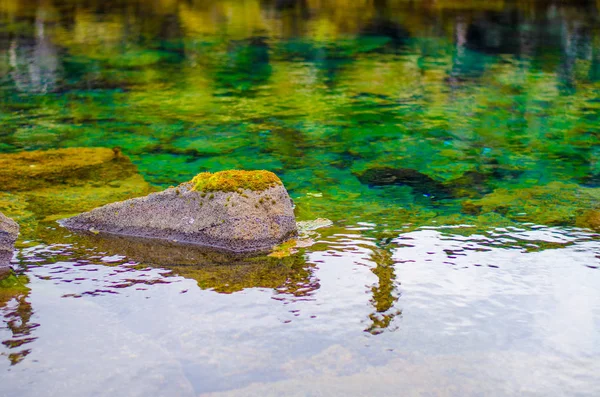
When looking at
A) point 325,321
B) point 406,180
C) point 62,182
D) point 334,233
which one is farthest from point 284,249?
point 62,182

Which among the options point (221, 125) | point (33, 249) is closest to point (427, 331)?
point (33, 249)

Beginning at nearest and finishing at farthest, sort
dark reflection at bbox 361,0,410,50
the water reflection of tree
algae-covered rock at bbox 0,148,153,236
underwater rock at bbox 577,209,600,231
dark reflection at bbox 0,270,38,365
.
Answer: dark reflection at bbox 0,270,38,365
the water reflection of tree
underwater rock at bbox 577,209,600,231
algae-covered rock at bbox 0,148,153,236
dark reflection at bbox 361,0,410,50

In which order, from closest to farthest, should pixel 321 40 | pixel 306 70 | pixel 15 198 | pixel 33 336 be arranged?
pixel 33 336, pixel 15 198, pixel 306 70, pixel 321 40

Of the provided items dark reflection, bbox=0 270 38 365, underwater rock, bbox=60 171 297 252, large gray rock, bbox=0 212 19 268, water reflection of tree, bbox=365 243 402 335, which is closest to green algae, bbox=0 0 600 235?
underwater rock, bbox=60 171 297 252

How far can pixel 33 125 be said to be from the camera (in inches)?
712

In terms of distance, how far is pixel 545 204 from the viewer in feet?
39.9

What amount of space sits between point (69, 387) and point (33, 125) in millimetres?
12541

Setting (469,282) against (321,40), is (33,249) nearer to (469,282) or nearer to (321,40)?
(469,282)

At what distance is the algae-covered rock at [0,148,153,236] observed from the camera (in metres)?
11.7

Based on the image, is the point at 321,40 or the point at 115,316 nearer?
the point at 115,316

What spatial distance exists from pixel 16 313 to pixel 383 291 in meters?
3.93

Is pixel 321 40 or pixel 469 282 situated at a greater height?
pixel 321 40

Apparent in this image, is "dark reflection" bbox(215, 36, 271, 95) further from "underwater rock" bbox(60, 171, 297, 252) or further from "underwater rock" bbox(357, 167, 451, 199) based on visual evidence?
"underwater rock" bbox(60, 171, 297, 252)

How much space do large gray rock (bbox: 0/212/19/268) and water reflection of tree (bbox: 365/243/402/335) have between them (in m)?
4.31
